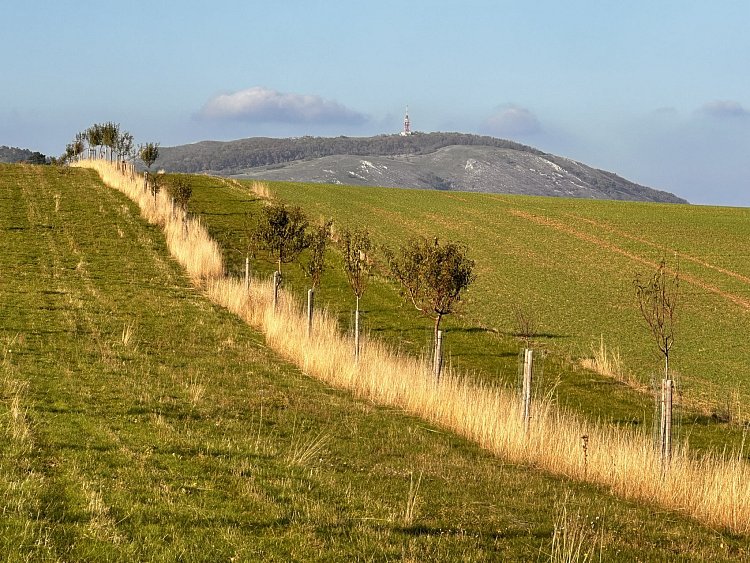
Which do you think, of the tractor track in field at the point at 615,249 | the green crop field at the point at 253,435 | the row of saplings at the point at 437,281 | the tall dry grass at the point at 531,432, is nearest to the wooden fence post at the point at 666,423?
the row of saplings at the point at 437,281

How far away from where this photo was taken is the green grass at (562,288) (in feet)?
78.3

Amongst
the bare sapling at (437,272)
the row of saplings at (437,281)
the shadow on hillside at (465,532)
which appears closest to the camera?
the shadow on hillside at (465,532)

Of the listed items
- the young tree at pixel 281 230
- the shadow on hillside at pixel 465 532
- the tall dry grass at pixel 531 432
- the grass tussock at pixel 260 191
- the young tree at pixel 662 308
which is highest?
the grass tussock at pixel 260 191

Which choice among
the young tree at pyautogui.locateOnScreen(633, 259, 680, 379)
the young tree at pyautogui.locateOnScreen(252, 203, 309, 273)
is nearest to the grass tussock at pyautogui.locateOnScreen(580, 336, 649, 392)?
the young tree at pyautogui.locateOnScreen(633, 259, 680, 379)

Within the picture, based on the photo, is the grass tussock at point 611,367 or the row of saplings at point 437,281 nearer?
the row of saplings at point 437,281

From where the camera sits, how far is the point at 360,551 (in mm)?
7996

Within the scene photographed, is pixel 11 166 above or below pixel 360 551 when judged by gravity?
above

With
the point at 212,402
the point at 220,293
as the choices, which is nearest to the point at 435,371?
the point at 212,402

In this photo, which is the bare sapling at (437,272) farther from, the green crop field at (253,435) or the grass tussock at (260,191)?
the grass tussock at (260,191)

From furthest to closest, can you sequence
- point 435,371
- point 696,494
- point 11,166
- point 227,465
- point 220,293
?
point 11,166 → point 220,293 → point 435,371 → point 696,494 → point 227,465

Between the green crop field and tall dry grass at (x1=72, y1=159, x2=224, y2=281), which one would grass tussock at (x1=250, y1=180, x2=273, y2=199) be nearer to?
tall dry grass at (x1=72, y1=159, x2=224, y2=281)

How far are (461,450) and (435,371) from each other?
443cm

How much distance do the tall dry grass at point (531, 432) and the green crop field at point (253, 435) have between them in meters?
0.54

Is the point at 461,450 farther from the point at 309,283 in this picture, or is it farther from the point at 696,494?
the point at 309,283
